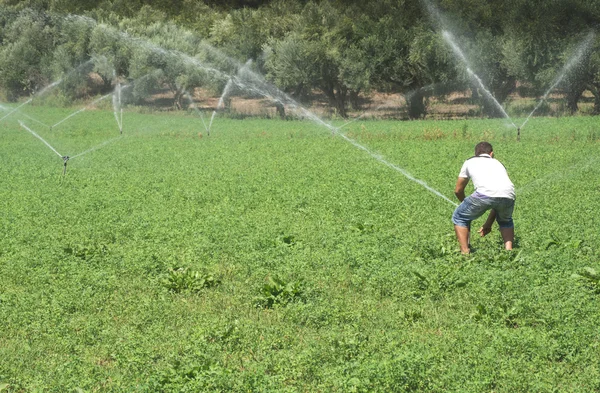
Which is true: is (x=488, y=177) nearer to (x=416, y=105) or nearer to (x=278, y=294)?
(x=278, y=294)

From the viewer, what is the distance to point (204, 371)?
792 cm

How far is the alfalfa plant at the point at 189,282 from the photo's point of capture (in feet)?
36.9

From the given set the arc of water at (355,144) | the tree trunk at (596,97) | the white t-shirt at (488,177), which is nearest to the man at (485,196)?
the white t-shirt at (488,177)

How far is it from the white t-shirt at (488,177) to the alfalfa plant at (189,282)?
4.12 meters

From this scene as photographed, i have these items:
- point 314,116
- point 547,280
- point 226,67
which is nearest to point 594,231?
point 547,280

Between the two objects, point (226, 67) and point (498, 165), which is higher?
point (498, 165)

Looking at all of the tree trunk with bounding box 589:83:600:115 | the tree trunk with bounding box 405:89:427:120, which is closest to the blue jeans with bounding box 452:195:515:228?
the tree trunk with bounding box 589:83:600:115

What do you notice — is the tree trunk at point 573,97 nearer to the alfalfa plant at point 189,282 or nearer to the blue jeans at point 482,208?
the blue jeans at point 482,208

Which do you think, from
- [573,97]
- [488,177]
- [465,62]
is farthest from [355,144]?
[573,97]

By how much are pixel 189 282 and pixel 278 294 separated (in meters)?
1.49

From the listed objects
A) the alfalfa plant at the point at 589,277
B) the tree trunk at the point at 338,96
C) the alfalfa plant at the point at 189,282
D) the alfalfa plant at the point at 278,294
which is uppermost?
the alfalfa plant at the point at 589,277

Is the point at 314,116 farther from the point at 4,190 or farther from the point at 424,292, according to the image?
the point at 424,292

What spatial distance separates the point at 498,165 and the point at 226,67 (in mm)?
52622

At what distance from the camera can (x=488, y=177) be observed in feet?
39.0
